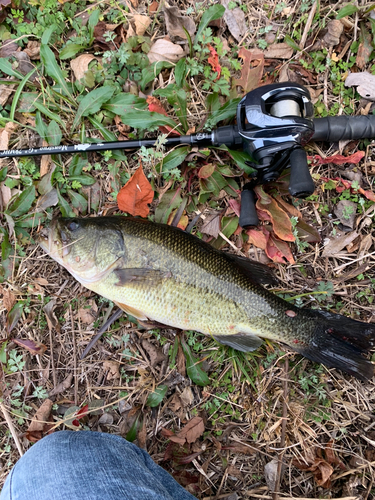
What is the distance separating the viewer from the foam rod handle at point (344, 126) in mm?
2998

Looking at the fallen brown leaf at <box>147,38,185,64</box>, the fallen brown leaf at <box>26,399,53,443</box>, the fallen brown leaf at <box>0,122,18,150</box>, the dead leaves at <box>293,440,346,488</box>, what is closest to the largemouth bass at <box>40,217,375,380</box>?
the dead leaves at <box>293,440,346,488</box>

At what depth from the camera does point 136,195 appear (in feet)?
9.77

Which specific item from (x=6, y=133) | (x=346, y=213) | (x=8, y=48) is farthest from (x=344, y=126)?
(x=8, y=48)

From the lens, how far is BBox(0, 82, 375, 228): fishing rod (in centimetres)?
253

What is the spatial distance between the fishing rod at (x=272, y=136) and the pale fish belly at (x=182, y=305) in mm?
756

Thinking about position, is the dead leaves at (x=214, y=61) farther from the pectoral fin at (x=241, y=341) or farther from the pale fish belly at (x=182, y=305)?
the pectoral fin at (x=241, y=341)

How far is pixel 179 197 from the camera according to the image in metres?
3.17

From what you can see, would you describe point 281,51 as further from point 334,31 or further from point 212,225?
point 212,225

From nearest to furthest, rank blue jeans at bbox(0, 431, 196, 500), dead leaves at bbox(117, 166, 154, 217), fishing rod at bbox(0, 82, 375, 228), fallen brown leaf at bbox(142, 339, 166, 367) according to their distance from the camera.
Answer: blue jeans at bbox(0, 431, 196, 500) < fishing rod at bbox(0, 82, 375, 228) < dead leaves at bbox(117, 166, 154, 217) < fallen brown leaf at bbox(142, 339, 166, 367)

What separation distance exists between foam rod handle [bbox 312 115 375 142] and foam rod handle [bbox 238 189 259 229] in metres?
0.83

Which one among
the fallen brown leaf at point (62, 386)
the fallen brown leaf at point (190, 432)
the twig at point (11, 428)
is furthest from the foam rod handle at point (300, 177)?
the twig at point (11, 428)

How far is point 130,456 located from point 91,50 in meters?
3.84

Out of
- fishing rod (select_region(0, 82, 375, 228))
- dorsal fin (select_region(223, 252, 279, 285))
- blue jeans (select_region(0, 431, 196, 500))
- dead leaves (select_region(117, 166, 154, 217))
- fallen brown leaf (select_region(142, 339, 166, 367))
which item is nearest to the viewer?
blue jeans (select_region(0, 431, 196, 500))

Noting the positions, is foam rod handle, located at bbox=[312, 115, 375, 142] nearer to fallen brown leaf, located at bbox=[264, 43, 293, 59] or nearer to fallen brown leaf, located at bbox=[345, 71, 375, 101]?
fallen brown leaf, located at bbox=[345, 71, 375, 101]
